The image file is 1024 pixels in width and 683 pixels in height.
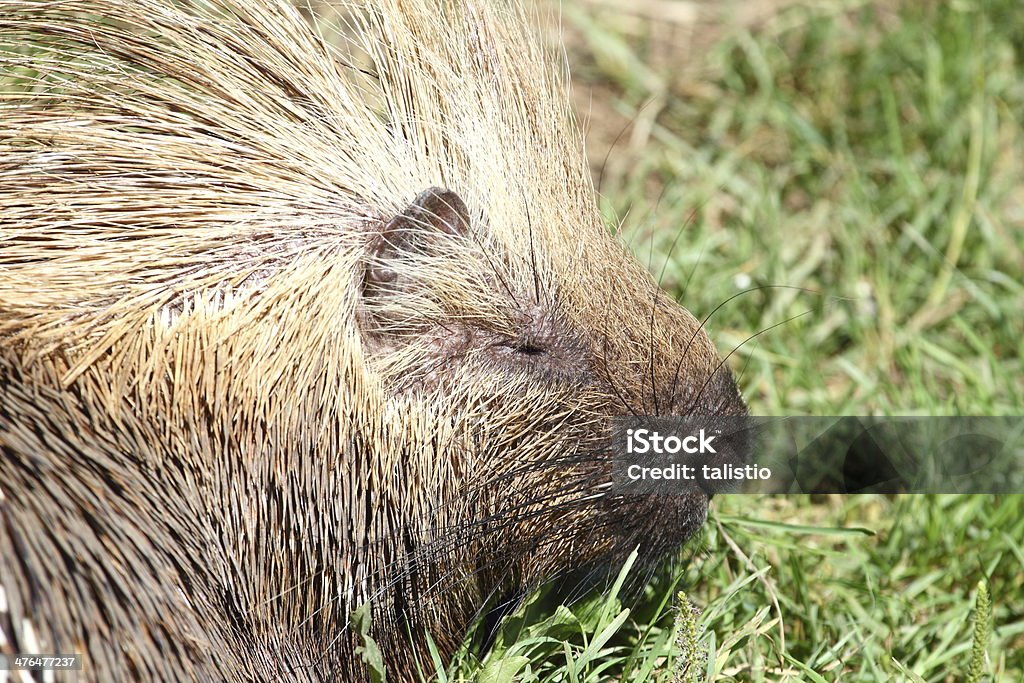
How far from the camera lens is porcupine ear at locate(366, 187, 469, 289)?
7.23ft

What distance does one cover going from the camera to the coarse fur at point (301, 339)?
2.03m

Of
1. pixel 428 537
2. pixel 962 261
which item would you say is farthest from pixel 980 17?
pixel 428 537

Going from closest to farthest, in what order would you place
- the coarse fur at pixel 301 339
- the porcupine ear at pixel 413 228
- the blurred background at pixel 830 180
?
1. the coarse fur at pixel 301 339
2. the porcupine ear at pixel 413 228
3. the blurred background at pixel 830 180

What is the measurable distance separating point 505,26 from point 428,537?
3.44ft

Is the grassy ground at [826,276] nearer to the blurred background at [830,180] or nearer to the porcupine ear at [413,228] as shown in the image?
the blurred background at [830,180]

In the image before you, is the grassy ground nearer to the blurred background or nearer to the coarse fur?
the blurred background

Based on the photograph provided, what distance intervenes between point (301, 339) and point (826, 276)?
236 centimetres

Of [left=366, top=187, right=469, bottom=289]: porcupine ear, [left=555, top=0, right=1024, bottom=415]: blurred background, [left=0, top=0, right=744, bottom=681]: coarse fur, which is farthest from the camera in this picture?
[left=555, top=0, right=1024, bottom=415]: blurred background

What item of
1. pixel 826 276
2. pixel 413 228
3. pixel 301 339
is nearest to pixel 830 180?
pixel 826 276

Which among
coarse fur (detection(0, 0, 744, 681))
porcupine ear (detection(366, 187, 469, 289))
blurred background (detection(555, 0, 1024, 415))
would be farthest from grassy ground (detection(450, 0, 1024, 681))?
porcupine ear (detection(366, 187, 469, 289))

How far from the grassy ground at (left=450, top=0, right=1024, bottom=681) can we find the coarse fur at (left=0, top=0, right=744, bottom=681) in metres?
0.31

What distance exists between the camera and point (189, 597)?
210 cm

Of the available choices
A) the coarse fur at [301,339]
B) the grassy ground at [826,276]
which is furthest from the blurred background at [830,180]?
the coarse fur at [301,339]

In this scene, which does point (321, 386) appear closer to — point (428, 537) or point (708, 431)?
point (428, 537)
